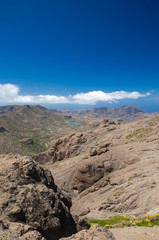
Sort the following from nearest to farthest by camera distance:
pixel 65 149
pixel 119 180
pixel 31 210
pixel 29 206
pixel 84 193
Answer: pixel 31 210 < pixel 29 206 < pixel 119 180 < pixel 84 193 < pixel 65 149

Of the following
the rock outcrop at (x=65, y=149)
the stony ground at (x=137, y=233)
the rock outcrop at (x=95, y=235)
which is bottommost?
the rock outcrop at (x=65, y=149)

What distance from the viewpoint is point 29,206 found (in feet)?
33.7

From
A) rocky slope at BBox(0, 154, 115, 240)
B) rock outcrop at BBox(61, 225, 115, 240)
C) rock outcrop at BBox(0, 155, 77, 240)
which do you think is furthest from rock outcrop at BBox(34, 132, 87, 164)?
rock outcrop at BBox(61, 225, 115, 240)

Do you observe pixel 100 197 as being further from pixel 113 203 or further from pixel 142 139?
pixel 142 139

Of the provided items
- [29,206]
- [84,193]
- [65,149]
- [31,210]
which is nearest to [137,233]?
[31,210]

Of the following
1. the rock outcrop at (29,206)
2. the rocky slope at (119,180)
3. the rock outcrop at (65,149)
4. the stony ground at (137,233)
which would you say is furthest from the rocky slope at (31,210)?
the rock outcrop at (65,149)

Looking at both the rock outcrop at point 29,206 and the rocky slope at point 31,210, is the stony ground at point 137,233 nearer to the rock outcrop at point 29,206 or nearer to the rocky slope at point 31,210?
the rocky slope at point 31,210

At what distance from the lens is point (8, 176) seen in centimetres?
1210

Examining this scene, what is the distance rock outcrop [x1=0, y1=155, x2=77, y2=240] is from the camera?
9586 millimetres

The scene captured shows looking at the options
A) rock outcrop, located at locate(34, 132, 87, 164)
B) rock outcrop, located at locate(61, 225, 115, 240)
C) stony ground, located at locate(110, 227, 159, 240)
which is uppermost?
rock outcrop, located at locate(61, 225, 115, 240)

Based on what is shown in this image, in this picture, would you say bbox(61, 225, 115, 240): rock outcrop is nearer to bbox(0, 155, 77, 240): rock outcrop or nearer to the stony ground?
bbox(0, 155, 77, 240): rock outcrop

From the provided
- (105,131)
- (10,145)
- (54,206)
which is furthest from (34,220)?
(10,145)

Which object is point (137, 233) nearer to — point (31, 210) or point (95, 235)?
point (95, 235)

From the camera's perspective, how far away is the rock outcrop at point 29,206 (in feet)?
31.4
